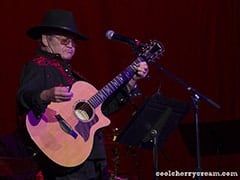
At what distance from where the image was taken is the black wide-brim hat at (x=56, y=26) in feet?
12.4

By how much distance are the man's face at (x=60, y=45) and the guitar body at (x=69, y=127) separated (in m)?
0.25

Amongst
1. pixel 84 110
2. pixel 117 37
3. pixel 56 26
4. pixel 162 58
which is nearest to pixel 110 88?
pixel 84 110

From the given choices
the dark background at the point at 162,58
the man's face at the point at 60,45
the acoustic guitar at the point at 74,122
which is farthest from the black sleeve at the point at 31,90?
the dark background at the point at 162,58

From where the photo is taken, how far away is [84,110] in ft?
12.0

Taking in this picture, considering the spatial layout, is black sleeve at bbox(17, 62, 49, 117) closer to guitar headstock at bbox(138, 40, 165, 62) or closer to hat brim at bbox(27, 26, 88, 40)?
hat brim at bbox(27, 26, 88, 40)

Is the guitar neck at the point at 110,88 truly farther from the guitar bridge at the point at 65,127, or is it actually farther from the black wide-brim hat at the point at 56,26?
the black wide-brim hat at the point at 56,26

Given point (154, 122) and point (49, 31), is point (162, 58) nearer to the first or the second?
point (154, 122)

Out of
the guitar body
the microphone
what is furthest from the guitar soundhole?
the microphone

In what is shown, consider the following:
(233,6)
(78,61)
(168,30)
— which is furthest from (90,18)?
(233,6)

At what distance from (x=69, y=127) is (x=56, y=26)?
0.76m

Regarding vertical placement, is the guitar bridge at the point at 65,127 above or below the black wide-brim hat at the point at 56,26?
below

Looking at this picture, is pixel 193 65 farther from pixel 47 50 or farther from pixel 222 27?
pixel 47 50

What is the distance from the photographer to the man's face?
377cm

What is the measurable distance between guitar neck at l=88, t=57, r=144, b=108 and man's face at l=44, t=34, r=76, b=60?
1.16ft
